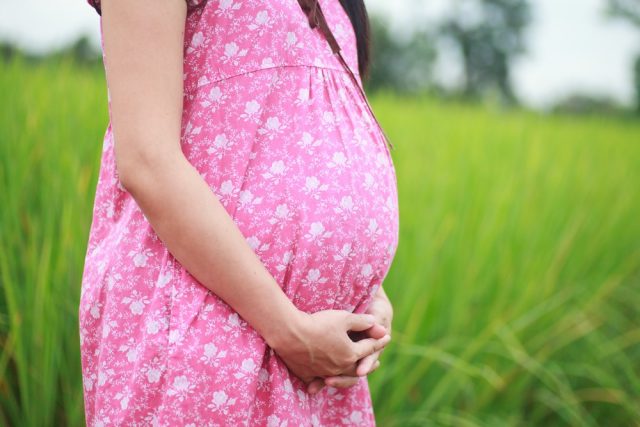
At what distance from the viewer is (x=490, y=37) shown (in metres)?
33.6

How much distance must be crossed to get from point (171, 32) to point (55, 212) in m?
0.99

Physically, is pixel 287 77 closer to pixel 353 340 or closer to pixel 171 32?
pixel 171 32

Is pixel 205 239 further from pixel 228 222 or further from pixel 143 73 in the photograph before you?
pixel 143 73

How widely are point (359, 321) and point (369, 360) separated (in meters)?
0.06

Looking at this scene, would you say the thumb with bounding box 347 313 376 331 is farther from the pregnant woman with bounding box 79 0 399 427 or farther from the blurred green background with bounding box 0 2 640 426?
the blurred green background with bounding box 0 2 640 426

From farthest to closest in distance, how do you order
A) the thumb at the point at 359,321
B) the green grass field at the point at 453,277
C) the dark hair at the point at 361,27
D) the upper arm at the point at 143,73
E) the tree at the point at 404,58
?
the tree at the point at 404,58 → the green grass field at the point at 453,277 → the dark hair at the point at 361,27 → the thumb at the point at 359,321 → the upper arm at the point at 143,73

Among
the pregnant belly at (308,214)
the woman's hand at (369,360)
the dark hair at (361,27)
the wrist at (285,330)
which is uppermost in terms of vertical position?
the dark hair at (361,27)

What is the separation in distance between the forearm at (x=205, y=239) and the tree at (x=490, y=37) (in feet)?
105

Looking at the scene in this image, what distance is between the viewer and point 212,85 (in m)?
0.74

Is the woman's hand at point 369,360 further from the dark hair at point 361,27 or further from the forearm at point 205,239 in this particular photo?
the dark hair at point 361,27

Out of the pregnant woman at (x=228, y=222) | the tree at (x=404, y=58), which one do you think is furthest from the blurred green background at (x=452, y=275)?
the tree at (x=404, y=58)

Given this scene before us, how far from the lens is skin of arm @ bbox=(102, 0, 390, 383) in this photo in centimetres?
65

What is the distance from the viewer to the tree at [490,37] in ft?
107

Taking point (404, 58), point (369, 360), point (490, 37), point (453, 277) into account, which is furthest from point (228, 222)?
point (490, 37)
